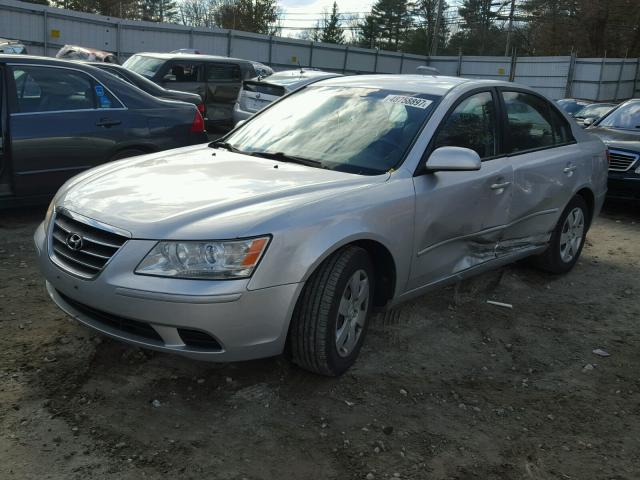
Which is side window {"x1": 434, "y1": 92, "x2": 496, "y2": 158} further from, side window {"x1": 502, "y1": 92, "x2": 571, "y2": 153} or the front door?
side window {"x1": 502, "y1": 92, "x2": 571, "y2": 153}

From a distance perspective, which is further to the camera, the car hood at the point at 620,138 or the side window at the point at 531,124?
the car hood at the point at 620,138

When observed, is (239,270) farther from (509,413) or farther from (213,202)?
(509,413)

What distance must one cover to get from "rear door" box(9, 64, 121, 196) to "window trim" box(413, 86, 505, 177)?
3.59 meters

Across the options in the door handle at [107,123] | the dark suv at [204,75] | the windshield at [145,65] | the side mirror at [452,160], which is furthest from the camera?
the dark suv at [204,75]

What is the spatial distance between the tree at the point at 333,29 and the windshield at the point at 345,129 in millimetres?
60316

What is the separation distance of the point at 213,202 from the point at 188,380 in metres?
0.94

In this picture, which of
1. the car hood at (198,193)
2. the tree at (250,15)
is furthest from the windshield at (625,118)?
the tree at (250,15)

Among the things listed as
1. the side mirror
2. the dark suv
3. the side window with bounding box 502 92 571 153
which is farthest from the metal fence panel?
the side mirror

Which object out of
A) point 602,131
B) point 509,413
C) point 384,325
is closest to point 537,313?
point 384,325

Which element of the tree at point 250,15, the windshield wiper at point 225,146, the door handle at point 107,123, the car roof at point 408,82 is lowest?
the door handle at point 107,123

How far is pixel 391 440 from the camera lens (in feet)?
9.72

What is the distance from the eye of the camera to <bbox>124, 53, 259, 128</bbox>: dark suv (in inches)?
488

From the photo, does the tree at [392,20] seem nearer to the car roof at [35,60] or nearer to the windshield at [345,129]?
the car roof at [35,60]

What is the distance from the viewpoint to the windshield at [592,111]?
13633 millimetres
